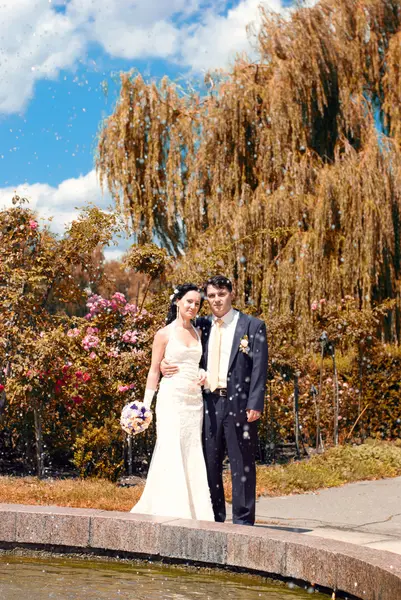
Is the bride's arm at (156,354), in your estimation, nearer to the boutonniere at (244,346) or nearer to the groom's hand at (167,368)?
the groom's hand at (167,368)

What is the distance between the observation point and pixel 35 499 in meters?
7.41

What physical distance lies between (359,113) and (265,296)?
4748 millimetres

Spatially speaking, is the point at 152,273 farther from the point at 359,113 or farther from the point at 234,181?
the point at 359,113

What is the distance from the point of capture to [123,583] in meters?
4.66

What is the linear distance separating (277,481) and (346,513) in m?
1.59

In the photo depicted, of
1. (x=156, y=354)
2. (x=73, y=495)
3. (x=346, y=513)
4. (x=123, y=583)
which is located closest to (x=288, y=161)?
(x=346, y=513)

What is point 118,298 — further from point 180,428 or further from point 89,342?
point 180,428

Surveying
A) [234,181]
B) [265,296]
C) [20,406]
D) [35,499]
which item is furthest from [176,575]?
[234,181]

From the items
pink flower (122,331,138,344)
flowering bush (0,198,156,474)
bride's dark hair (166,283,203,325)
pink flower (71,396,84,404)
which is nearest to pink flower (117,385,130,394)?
flowering bush (0,198,156,474)

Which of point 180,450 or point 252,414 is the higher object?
point 252,414

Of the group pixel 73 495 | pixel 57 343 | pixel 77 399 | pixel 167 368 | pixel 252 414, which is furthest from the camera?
pixel 77 399

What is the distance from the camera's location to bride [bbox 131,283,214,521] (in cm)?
599

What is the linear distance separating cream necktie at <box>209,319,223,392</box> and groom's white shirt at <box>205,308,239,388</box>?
21mm

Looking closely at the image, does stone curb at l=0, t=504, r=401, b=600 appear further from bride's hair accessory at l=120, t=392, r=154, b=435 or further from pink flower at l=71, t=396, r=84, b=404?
pink flower at l=71, t=396, r=84, b=404
